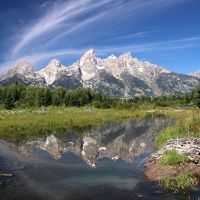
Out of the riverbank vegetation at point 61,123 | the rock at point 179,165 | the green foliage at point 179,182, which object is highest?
the riverbank vegetation at point 61,123

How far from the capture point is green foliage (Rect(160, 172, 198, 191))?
24406 mm

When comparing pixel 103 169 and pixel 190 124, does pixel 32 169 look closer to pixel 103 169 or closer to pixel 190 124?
pixel 103 169

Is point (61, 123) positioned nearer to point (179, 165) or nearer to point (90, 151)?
point (90, 151)

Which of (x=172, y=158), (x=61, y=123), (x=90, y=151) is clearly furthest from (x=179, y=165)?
(x=61, y=123)

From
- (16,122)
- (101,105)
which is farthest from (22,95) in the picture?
(16,122)

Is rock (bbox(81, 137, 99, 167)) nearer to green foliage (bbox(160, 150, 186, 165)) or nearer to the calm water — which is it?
the calm water

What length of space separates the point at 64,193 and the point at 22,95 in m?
163

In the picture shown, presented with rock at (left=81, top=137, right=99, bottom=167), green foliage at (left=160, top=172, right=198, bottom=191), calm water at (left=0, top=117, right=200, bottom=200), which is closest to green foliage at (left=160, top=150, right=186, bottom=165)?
calm water at (left=0, top=117, right=200, bottom=200)

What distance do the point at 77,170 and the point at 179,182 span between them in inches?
405

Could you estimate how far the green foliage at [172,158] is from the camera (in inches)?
1130

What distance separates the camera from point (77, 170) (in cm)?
3162

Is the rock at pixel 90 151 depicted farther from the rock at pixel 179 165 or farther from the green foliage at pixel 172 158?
the green foliage at pixel 172 158

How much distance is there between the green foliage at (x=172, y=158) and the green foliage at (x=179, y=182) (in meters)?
2.54

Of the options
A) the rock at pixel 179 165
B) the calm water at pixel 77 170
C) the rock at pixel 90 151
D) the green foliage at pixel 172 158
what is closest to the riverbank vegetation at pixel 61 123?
the green foliage at pixel 172 158
